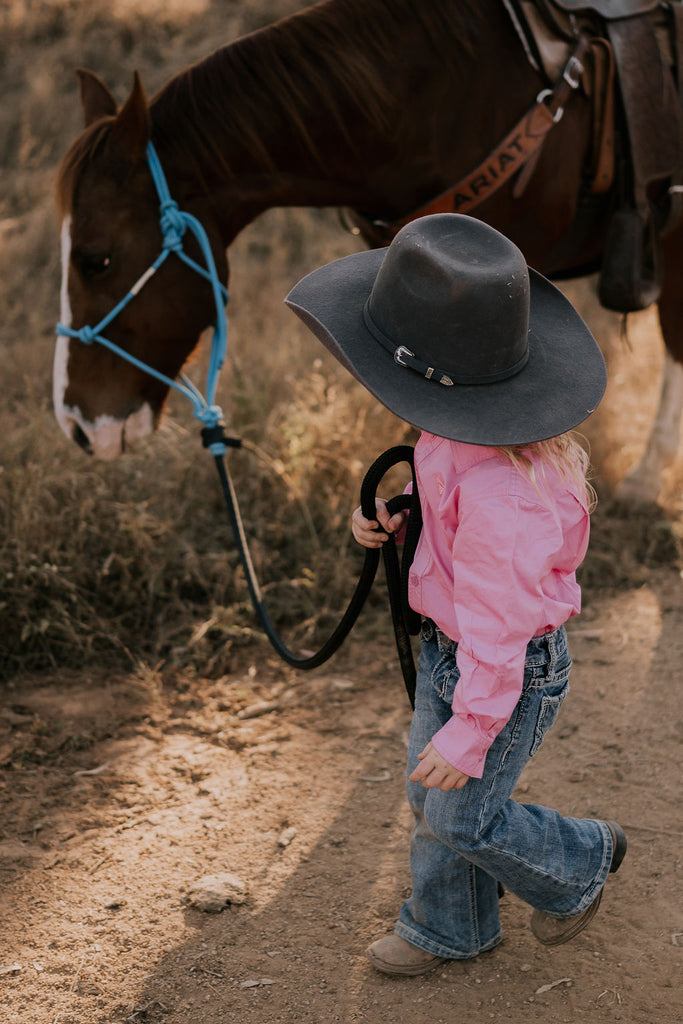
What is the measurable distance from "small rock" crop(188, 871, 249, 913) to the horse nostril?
54.2 inches

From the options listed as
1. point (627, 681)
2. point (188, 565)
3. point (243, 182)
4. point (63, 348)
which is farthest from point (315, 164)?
point (627, 681)

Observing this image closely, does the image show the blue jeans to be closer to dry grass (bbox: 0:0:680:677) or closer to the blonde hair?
the blonde hair

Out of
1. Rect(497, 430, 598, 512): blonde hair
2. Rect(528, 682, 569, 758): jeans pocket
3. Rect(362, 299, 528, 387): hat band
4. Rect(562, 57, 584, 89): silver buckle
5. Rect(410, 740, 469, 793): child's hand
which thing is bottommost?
Rect(528, 682, 569, 758): jeans pocket

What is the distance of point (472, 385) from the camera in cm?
160

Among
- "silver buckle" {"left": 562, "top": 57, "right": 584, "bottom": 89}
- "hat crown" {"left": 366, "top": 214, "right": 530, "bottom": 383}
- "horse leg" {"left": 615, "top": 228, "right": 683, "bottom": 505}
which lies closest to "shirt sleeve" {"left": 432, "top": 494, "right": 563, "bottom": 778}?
"hat crown" {"left": 366, "top": 214, "right": 530, "bottom": 383}

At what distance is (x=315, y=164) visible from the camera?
2850 millimetres

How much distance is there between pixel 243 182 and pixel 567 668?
71.1 inches

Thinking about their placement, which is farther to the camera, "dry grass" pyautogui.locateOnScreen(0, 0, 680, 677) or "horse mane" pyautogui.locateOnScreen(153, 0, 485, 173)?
"dry grass" pyautogui.locateOnScreen(0, 0, 680, 677)

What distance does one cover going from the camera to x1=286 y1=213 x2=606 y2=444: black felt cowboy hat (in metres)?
1.53

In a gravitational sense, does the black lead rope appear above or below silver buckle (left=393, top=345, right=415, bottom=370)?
below

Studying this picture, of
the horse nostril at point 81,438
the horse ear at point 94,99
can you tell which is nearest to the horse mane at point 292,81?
the horse ear at point 94,99

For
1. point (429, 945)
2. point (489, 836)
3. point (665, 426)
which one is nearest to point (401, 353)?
point (489, 836)

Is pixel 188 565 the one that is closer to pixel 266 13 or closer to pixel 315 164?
pixel 315 164

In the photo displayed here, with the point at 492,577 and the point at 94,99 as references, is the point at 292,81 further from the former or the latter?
the point at 492,577
